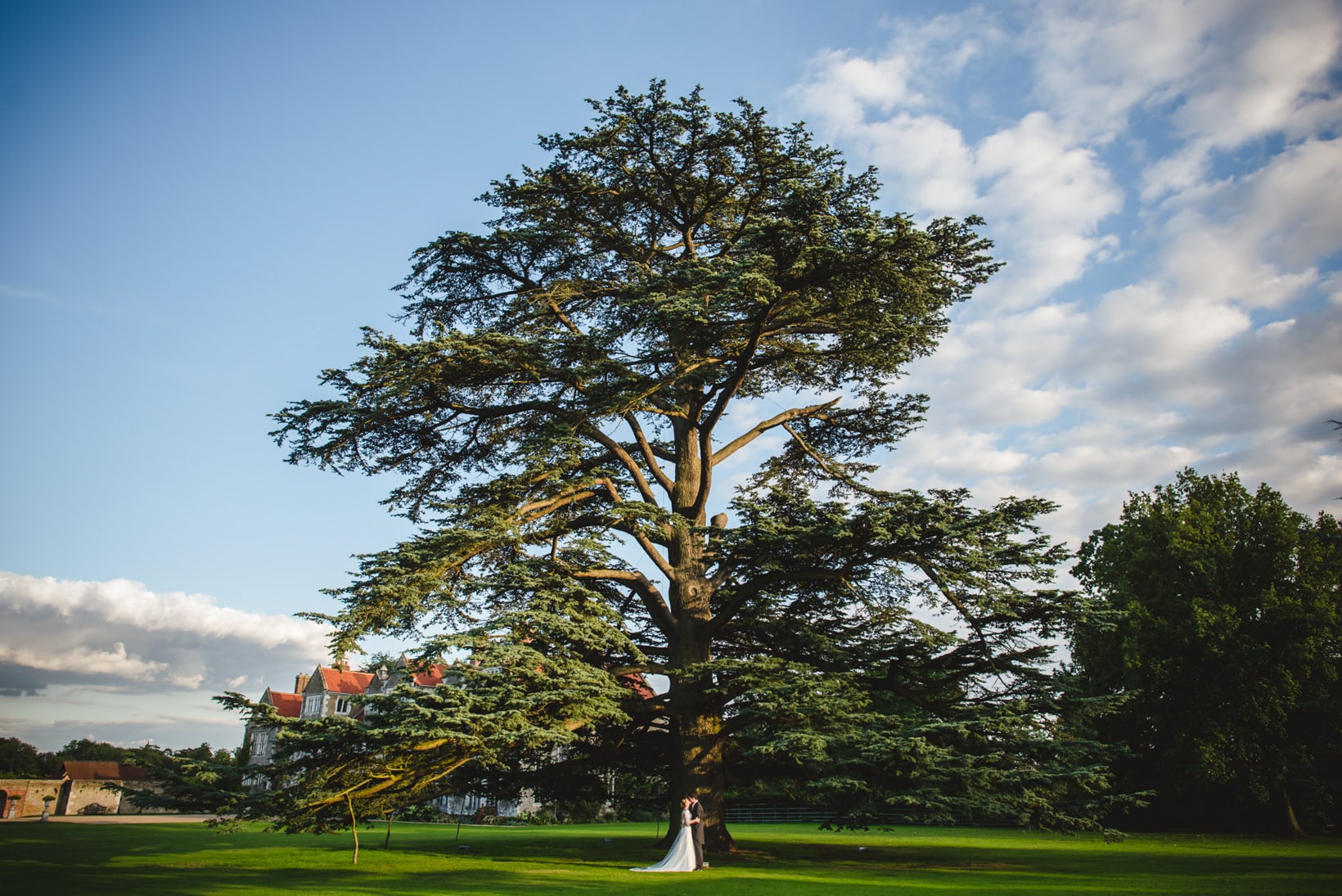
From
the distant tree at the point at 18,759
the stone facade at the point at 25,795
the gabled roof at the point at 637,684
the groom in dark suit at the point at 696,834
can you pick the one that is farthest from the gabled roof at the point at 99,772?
the groom in dark suit at the point at 696,834

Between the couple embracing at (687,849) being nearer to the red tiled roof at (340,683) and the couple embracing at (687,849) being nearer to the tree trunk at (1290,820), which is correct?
the tree trunk at (1290,820)

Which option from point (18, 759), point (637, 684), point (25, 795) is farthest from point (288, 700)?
point (637, 684)

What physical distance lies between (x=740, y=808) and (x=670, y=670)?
36.6 m

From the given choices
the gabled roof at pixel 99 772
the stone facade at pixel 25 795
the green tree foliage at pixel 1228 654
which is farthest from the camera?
the gabled roof at pixel 99 772

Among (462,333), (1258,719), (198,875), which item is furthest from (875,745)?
(1258,719)

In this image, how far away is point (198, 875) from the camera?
468 inches

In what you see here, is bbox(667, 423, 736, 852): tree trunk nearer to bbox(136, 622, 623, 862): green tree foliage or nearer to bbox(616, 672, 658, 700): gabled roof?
bbox(616, 672, 658, 700): gabled roof

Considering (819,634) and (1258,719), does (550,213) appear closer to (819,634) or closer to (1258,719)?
(819,634)

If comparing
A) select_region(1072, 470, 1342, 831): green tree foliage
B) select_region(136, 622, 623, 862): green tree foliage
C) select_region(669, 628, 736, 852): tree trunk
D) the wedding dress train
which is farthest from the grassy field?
select_region(1072, 470, 1342, 831): green tree foliage

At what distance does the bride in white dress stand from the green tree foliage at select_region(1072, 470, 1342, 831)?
1811 cm

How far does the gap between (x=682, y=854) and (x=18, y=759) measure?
83.5 metres

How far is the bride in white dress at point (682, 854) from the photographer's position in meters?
13.4

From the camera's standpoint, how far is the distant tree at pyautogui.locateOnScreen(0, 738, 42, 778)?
222ft

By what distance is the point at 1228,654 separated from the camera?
2670cm
